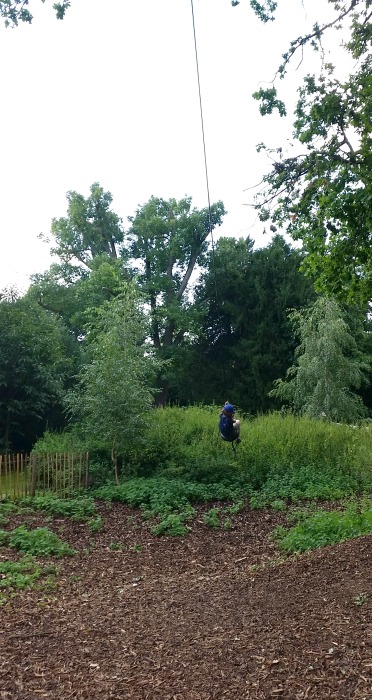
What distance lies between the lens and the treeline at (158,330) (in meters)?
16.9

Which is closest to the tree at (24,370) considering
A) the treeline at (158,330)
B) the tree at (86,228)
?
the treeline at (158,330)

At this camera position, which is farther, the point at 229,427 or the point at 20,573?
the point at 229,427

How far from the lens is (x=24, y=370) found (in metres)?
20.2

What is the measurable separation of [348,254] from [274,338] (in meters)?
22.3

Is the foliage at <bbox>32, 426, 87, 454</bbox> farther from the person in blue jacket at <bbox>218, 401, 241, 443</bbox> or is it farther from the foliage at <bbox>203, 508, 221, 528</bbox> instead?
the foliage at <bbox>203, 508, 221, 528</bbox>

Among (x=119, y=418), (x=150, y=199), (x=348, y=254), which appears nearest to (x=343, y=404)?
(x=119, y=418)

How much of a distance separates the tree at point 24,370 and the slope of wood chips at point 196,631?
1220 centimetres

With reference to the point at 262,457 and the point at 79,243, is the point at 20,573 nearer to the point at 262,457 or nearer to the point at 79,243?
the point at 262,457

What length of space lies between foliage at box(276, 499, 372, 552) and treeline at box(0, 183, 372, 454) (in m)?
5.72

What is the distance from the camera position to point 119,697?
13.5ft

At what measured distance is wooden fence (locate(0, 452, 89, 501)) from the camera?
1252 cm

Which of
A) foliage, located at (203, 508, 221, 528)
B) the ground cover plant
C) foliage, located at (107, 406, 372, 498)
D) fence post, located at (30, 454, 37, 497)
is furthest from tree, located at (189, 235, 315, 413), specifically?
foliage, located at (203, 508, 221, 528)

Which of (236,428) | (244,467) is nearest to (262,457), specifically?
(244,467)

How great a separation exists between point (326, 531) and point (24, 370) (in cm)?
1350
